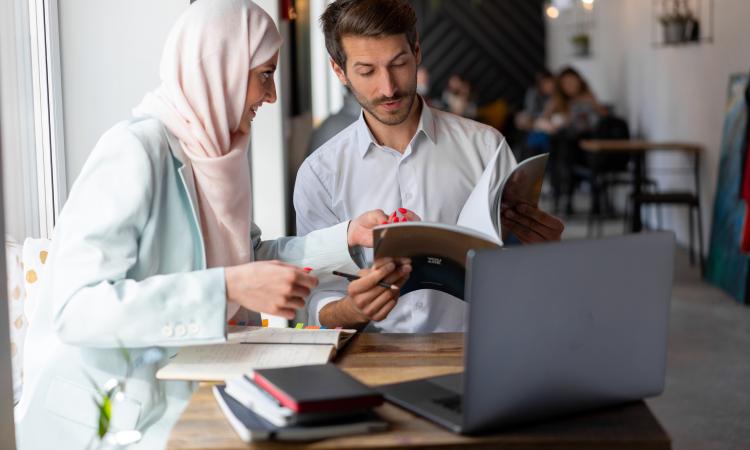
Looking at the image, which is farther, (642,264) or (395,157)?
(395,157)

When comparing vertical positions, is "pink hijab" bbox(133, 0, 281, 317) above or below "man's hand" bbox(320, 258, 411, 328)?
above

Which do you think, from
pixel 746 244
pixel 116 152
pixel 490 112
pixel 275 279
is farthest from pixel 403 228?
pixel 490 112

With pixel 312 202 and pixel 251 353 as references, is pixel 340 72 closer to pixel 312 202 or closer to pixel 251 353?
pixel 312 202

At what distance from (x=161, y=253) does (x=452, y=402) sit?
0.68 m

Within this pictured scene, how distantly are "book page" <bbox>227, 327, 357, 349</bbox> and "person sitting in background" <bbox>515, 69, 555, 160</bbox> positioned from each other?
30.9 ft

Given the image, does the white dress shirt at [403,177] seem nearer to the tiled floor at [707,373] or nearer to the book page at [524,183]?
the book page at [524,183]

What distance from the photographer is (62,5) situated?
2645 millimetres

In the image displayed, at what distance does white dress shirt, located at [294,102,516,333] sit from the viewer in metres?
2.64

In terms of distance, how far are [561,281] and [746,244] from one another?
5170 millimetres

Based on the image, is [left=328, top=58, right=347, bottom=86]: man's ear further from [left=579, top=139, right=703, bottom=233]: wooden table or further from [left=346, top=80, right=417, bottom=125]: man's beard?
[left=579, top=139, right=703, bottom=233]: wooden table

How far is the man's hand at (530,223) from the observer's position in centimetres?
227

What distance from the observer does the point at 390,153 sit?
105 inches

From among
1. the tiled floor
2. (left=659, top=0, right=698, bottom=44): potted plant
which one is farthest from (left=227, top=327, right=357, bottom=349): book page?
(left=659, top=0, right=698, bottom=44): potted plant

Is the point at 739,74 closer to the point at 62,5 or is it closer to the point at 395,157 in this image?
the point at 395,157
